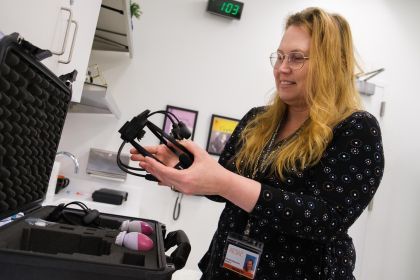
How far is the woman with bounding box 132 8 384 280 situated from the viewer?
70 cm

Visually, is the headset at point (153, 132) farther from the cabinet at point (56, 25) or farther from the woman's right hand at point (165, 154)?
the cabinet at point (56, 25)

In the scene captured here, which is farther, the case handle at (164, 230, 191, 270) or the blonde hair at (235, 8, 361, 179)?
the blonde hair at (235, 8, 361, 179)

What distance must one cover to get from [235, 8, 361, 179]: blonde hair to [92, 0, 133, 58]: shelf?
90cm

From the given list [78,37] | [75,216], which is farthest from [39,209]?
[78,37]

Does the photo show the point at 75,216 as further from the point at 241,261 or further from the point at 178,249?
the point at 241,261

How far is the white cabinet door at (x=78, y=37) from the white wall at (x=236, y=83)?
3.82 feet


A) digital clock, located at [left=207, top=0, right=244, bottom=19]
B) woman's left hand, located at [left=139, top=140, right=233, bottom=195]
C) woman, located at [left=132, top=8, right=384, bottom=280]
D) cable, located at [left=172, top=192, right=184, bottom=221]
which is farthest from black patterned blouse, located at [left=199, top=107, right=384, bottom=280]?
digital clock, located at [left=207, top=0, right=244, bottom=19]

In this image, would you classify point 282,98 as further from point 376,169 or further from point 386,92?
point 386,92

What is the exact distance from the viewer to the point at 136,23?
2438 millimetres

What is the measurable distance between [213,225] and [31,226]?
6.44ft

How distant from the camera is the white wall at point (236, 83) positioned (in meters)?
2.43

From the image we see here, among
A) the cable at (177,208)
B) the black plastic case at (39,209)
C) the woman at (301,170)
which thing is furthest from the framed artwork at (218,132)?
the black plastic case at (39,209)

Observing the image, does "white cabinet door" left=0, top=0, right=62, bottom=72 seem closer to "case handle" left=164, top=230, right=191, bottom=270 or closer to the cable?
"case handle" left=164, top=230, right=191, bottom=270

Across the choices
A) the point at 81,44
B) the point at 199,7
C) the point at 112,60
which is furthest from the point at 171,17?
the point at 81,44
